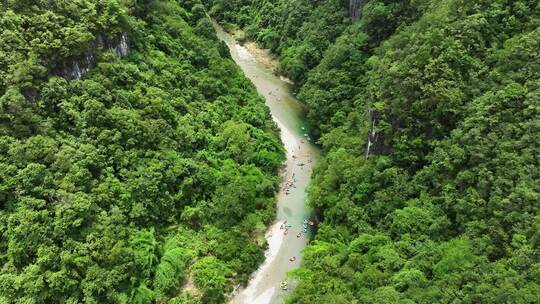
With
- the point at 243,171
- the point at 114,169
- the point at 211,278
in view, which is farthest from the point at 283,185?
the point at 114,169

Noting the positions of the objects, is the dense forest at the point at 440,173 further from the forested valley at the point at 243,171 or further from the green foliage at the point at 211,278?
the green foliage at the point at 211,278

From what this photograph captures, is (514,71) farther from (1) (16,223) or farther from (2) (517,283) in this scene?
(1) (16,223)

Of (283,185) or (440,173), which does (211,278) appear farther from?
(440,173)

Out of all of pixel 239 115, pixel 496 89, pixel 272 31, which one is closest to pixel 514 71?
pixel 496 89

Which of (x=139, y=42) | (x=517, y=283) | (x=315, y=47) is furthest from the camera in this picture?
(x=315, y=47)

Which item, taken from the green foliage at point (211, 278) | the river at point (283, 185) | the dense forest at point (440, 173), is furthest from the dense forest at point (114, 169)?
the dense forest at point (440, 173)

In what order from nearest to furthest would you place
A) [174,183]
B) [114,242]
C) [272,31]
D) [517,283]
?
[517,283]
[114,242]
[174,183]
[272,31]
